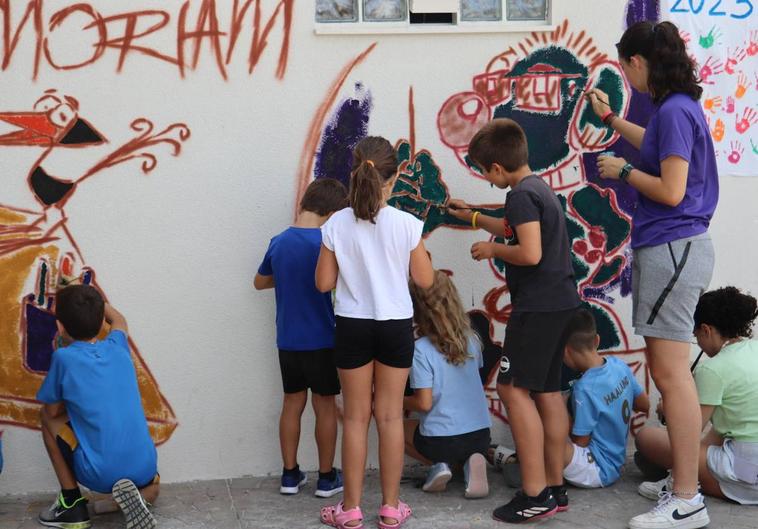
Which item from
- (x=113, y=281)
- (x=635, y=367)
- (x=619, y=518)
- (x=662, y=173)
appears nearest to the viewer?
(x=662, y=173)

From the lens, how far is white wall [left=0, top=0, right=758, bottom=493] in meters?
4.55

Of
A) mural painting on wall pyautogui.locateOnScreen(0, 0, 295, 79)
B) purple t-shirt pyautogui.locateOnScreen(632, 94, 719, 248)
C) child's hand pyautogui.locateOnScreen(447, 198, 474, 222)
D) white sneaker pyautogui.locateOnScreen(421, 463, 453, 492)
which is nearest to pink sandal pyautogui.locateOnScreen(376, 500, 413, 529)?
white sneaker pyautogui.locateOnScreen(421, 463, 453, 492)

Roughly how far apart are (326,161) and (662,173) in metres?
1.60

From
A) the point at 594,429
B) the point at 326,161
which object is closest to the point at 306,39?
the point at 326,161

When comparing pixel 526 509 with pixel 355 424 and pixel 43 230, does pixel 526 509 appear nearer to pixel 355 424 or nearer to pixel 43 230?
pixel 355 424

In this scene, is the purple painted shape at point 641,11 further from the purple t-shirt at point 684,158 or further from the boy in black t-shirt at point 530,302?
the boy in black t-shirt at point 530,302

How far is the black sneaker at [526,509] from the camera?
13.9ft

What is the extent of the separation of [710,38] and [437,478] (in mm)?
2592

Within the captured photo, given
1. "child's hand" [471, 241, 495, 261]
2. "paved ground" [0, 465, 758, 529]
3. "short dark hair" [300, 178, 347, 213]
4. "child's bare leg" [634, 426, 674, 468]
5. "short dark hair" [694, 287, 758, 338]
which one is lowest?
"paved ground" [0, 465, 758, 529]

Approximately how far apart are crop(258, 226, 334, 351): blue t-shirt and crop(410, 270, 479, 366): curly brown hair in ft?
1.45

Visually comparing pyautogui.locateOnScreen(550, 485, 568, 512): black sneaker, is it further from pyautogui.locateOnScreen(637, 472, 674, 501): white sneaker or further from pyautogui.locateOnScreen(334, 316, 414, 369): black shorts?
pyautogui.locateOnScreen(334, 316, 414, 369): black shorts

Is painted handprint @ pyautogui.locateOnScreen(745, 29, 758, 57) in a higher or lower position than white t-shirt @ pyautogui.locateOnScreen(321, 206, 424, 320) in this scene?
higher

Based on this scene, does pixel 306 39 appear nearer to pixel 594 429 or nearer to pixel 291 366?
pixel 291 366

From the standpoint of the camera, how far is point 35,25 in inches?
175
